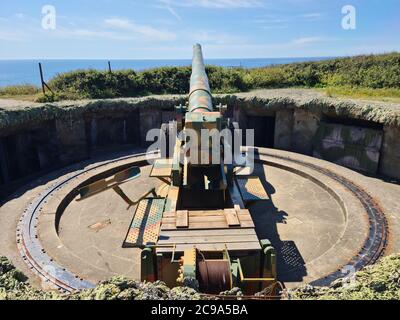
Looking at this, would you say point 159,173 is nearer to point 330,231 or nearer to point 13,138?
point 330,231

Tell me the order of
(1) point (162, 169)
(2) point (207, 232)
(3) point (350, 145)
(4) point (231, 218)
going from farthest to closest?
(3) point (350, 145), (1) point (162, 169), (4) point (231, 218), (2) point (207, 232)

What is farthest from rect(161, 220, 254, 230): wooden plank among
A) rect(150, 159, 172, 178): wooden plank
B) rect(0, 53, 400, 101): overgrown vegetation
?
rect(0, 53, 400, 101): overgrown vegetation

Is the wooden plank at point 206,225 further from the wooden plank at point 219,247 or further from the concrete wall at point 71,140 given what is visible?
the concrete wall at point 71,140

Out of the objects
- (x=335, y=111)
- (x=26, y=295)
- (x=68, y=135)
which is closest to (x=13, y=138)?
(x=68, y=135)

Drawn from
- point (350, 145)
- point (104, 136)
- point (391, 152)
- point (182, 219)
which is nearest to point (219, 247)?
point (182, 219)

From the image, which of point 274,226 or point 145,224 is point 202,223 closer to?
point 145,224

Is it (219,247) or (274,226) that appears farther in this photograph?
(274,226)

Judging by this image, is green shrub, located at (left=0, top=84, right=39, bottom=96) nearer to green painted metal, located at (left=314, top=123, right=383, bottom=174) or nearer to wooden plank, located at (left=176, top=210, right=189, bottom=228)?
wooden plank, located at (left=176, top=210, right=189, bottom=228)

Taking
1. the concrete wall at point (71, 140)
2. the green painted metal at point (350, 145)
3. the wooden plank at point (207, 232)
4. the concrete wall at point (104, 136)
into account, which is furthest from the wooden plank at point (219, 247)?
the concrete wall at point (71, 140)
